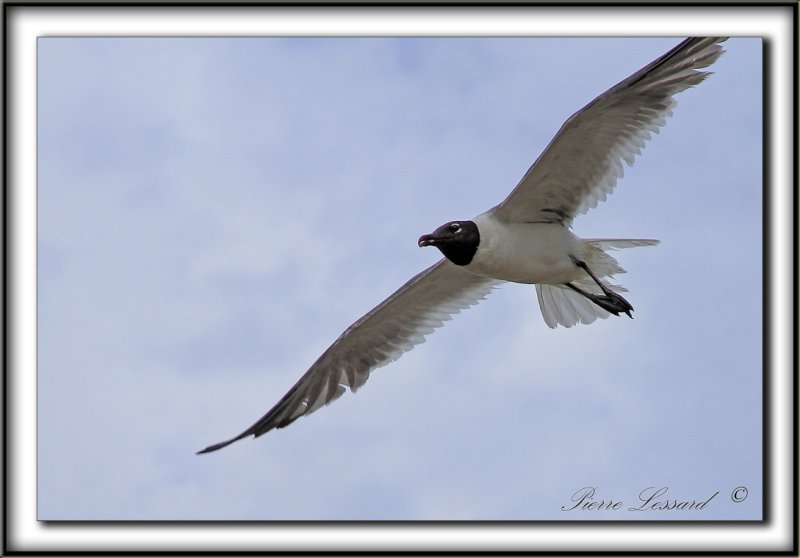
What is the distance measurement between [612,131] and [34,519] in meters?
3.98

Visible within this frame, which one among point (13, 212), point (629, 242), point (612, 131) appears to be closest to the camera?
point (13, 212)

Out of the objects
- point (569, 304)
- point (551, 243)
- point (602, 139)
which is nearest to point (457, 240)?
point (551, 243)

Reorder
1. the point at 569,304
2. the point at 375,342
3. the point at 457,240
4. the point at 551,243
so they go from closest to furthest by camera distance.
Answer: the point at 457,240, the point at 551,243, the point at 569,304, the point at 375,342

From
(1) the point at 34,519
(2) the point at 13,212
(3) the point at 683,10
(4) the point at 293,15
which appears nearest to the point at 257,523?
(1) the point at 34,519

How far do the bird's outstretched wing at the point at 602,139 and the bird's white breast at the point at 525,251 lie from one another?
0.31 feet

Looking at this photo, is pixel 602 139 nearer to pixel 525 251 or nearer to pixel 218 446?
pixel 525 251

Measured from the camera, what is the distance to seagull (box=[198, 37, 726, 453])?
7.07m

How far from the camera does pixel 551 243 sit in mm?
7434

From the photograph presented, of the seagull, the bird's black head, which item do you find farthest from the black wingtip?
the bird's black head

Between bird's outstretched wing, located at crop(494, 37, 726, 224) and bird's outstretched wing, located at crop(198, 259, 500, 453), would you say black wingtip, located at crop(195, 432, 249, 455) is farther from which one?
bird's outstretched wing, located at crop(494, 37, 726, 224)

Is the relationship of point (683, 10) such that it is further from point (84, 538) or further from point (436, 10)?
point (84, 538)

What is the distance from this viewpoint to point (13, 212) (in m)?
6.45

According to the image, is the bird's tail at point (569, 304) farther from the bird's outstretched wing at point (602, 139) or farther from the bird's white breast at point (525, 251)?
the bird's outstretched wing at point (602, 139)

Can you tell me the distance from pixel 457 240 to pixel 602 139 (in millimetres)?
Result: 1074
